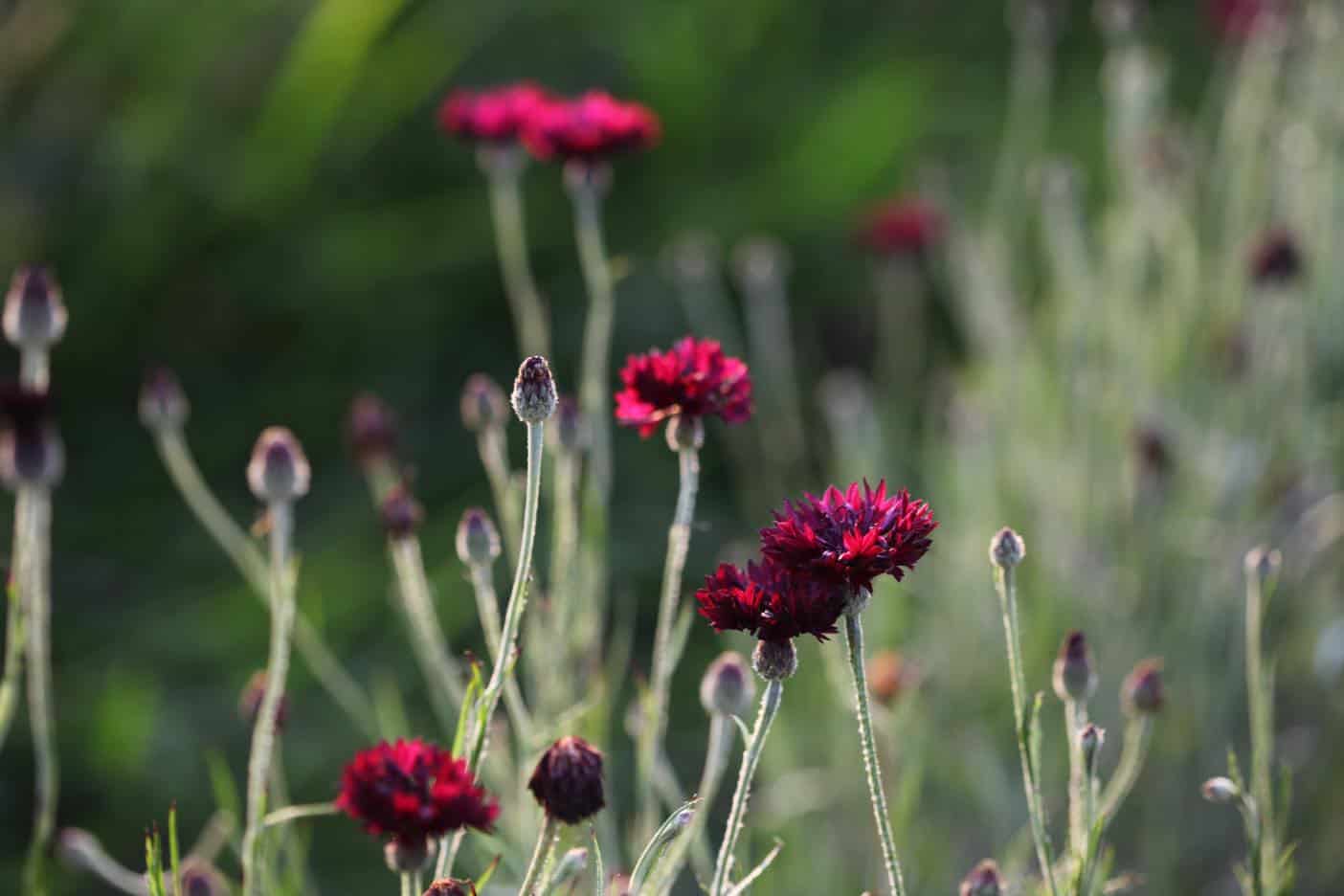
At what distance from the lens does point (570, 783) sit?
0.63 m

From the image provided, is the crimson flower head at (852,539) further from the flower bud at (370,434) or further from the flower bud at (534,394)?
the flower bud at (370,434)

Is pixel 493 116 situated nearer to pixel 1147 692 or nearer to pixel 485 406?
pixel 485 406

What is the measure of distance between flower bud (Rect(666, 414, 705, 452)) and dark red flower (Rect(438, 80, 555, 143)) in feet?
1.48

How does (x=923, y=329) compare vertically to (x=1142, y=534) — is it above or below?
above

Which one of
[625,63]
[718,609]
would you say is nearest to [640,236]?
[625,63]

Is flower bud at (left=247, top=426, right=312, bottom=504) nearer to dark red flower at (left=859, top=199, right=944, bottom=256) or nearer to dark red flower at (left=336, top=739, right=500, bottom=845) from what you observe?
dark red flower at (left=336, top=739, right=500, bottom=845)

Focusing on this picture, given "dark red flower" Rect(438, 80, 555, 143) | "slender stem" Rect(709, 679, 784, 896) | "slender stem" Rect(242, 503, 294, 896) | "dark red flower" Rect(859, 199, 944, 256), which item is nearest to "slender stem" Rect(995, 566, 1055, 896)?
"slender stem" Rect(709, 679, 784, 896)

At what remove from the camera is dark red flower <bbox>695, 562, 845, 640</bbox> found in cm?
62

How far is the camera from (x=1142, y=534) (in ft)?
5.04

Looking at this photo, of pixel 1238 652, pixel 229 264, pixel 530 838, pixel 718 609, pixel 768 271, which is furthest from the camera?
pixel 229 264

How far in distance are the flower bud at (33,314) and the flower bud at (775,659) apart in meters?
0.51

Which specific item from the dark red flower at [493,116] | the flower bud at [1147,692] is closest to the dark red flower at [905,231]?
the dark red flower at [493,116]

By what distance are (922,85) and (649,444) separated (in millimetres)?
890

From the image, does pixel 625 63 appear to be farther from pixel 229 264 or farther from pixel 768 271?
pixel 768 271
